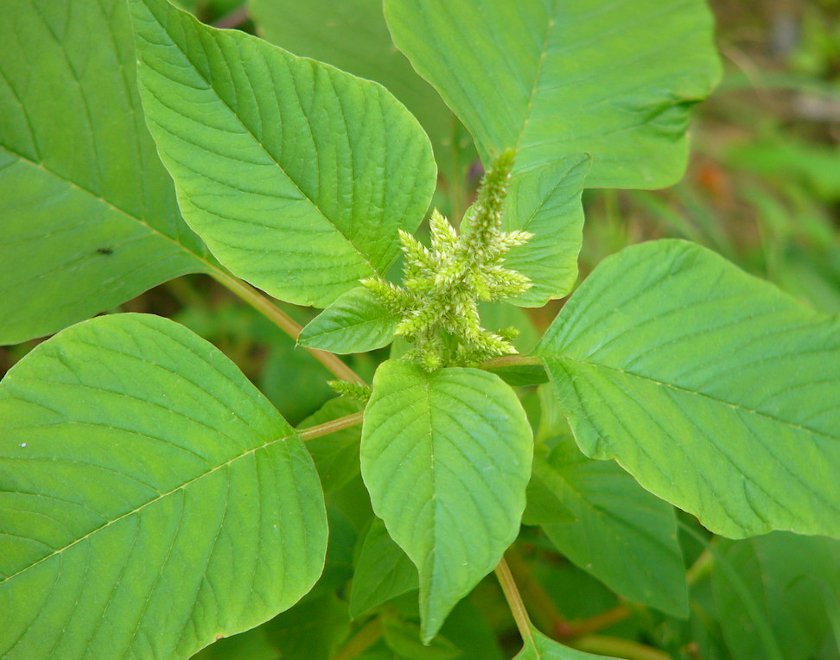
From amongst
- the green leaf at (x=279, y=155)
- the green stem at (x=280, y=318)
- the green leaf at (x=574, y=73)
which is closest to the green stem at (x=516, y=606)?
the green stem at (x=280, y=318)

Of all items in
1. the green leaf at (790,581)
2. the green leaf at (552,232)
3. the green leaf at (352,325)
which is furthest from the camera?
the green leaf at (790,581)

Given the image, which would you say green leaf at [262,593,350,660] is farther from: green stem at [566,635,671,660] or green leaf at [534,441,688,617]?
green stem at [566,635,671,660]

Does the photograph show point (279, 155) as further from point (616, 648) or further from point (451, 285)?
→ point (616, 648)

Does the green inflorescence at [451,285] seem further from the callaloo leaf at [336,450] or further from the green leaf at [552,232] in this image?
the callaloo leaf at [336,450]

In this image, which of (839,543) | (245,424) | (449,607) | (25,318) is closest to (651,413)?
(449,607)

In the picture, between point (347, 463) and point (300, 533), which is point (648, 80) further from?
point (300, 533)

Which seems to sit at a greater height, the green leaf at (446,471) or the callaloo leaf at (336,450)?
the green leaf at (446,471)
